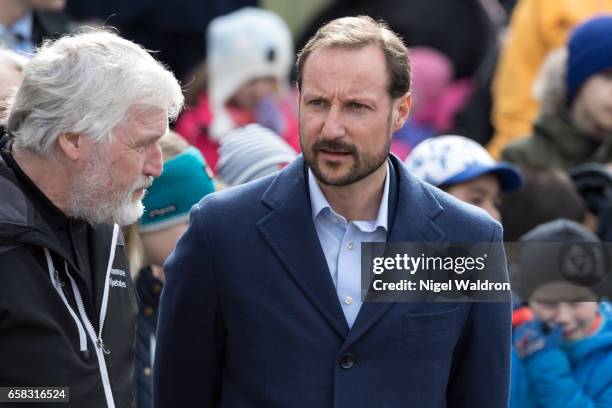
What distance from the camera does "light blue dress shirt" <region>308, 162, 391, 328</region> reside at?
4.03 metres

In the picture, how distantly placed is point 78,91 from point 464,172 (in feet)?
7.16

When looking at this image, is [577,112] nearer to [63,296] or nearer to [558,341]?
[558,341]

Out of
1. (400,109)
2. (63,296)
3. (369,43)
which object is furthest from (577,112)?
(63,296)

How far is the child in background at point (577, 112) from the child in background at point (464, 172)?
4.50 ft

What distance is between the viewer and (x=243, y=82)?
8422 millimetres

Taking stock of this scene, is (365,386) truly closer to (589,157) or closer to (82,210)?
(82,210)

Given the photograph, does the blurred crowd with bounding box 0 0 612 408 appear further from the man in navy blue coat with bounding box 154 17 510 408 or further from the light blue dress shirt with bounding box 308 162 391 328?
the light blue dress shirt with bounding box 308 162 391 328

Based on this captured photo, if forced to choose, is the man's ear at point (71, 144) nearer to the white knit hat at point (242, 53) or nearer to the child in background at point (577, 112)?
the child in background at point (577, 112)

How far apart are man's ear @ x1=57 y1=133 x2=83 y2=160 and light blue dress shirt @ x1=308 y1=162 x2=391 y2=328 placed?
66cm

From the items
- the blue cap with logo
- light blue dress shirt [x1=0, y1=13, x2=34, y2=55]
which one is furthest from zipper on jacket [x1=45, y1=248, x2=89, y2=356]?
light blue dress shirt [x1=0, y1=13, x2=34, y2=55]

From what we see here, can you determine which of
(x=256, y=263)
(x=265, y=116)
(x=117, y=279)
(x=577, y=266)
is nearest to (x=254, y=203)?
(x=256, y=263)

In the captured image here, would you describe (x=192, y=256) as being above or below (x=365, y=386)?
above

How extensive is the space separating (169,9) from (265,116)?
1.04m

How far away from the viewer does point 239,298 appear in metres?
4.04
